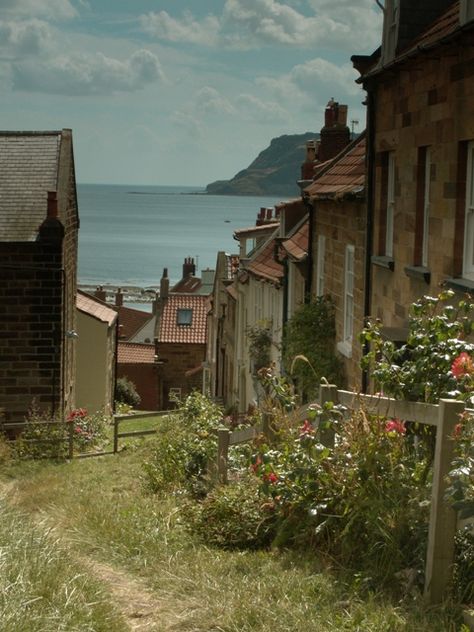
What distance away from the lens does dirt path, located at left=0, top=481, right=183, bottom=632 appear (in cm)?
634

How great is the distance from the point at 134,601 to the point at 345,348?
31.8ft

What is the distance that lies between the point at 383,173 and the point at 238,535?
6897 mm

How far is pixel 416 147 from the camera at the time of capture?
11906 millimetres

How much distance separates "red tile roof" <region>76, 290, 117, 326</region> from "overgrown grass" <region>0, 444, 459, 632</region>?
78.7ft

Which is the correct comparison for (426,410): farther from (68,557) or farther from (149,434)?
(149,434)

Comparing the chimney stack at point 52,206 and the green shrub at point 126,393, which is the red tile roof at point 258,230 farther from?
the green shrub at point 126,393

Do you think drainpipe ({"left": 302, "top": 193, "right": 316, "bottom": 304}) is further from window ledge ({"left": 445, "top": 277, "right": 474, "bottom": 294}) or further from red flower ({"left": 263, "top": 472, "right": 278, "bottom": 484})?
red flower ({"left": 263, "top": 472, "right": 278, "bottom": 484})

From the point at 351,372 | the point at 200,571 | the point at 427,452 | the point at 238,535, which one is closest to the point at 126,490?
the point at 351,372

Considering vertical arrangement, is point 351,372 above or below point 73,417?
above

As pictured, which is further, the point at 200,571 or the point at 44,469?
the point at 44,469

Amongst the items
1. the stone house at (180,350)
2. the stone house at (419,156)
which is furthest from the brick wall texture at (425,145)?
the stone house at (180,350)

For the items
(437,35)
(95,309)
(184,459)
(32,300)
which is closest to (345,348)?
(184,459)

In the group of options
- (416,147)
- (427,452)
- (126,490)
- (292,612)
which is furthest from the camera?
(126,490)

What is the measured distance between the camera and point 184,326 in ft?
186
